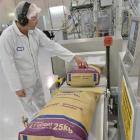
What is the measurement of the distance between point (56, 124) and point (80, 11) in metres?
2.88

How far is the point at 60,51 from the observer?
6.45 ft

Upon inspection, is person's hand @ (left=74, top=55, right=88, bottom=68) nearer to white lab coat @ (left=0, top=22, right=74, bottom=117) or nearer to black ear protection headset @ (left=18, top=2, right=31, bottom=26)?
white lab coat @ (left=0, top=22, right=74, bottom=117)

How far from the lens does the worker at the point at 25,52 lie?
5.85 ft

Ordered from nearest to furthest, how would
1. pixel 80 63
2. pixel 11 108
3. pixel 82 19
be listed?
pixel 80 63, pixel 11 108, pixel 82 19

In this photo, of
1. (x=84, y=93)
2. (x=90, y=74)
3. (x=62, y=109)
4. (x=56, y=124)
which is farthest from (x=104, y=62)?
(x=56, y=124)

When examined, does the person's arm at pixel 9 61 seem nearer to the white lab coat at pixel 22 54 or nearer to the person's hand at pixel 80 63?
the white lab coat at pixel 22 54

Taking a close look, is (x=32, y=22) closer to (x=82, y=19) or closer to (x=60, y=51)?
(x=60, y=51)

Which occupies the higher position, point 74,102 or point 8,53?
point 8,53

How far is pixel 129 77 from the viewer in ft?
3.47

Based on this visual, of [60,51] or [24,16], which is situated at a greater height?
[24,16]

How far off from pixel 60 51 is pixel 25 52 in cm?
35

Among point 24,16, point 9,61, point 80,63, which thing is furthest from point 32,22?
point 80,63

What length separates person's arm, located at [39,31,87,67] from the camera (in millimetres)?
1773

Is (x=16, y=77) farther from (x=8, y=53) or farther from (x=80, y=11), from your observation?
(x=80, y=11)
